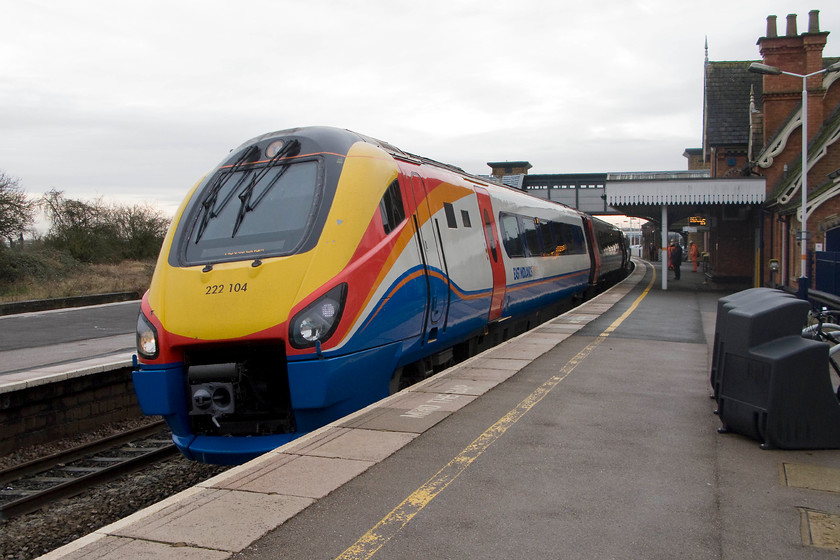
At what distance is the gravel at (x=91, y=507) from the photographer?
5.94m

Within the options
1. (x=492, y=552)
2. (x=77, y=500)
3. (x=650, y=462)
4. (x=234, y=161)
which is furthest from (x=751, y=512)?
(x=77, y=500)

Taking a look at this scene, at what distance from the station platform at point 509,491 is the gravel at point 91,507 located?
90.1 inches

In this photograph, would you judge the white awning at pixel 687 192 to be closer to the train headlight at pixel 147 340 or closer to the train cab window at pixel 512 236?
the train cab window at pixel 512 236

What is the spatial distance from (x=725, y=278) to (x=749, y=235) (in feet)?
6.67

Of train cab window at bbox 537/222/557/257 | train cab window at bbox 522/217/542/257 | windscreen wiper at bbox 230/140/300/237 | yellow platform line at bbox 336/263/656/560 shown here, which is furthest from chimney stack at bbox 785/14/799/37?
windscreen wiper at bbox 230/140/300/237

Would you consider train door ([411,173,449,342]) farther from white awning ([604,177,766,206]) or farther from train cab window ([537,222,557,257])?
white awning ([604,177,766,206])

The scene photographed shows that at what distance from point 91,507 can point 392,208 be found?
4128mm

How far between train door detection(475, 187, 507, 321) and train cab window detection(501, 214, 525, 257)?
0.51 m

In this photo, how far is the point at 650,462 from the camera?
200 inches

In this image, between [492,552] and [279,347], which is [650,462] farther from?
[279,347]

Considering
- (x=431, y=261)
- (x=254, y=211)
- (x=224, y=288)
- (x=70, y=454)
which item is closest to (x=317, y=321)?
(x=224, y=288)

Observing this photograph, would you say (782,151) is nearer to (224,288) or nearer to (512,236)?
(512,236)

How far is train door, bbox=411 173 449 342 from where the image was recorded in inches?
303

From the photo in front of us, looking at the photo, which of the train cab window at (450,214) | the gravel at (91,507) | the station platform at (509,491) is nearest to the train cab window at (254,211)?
the station platform at (509,491)
